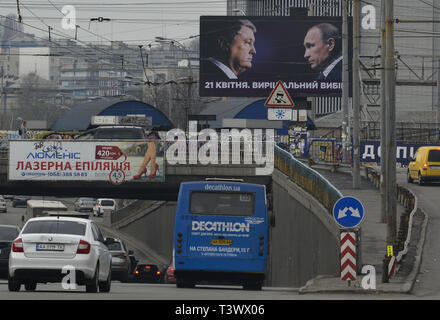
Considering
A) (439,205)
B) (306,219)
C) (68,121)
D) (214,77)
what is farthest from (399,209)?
(68,121)

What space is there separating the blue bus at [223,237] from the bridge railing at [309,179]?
8.26 ft

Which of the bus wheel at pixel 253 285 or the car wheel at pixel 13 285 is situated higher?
the car wheel at pixel 13 285

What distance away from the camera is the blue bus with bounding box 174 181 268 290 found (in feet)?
84.5

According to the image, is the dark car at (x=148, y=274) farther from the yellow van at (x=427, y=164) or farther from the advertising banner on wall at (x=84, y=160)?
the yellow van at (x=427, y=164)

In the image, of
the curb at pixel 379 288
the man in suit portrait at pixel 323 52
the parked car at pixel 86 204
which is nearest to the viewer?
the curb at pixel 379 288

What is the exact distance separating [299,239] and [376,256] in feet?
23.0

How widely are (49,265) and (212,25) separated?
51.7 m

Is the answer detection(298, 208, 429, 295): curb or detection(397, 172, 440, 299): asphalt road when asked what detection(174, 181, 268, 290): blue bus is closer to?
detection(298, 208, 429, 295): curb

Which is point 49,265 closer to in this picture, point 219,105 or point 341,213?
point 341,213

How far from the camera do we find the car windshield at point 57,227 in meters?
19.8

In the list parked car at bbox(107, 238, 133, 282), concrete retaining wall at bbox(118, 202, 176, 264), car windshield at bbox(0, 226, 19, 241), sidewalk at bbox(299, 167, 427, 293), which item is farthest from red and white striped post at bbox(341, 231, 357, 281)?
concrete retaining wall at bbox(118, 202, 176, 264)

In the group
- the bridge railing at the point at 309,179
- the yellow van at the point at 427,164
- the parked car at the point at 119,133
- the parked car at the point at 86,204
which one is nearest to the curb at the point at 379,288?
the bridge railing at the point at 309,179

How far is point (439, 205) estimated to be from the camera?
37625mm

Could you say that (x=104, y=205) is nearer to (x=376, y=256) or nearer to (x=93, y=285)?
(x=376, y=256)
